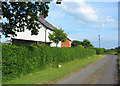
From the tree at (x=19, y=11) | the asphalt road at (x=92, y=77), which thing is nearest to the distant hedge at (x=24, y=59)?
the tree at (x=19, y=11)

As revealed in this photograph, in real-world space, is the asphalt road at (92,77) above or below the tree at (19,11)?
below

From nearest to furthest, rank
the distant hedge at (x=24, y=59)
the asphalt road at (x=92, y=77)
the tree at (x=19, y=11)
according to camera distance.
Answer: the tree at (x=19, y=11), the distant hedge at (x=24, y=59), the asphalt road at (x=92, y=77)

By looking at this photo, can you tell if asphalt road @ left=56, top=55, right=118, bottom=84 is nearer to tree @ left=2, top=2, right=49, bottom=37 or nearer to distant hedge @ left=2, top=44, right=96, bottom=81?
distant hedge @ left=2, top=44, right=96, bottom=81

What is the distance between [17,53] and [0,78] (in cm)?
216

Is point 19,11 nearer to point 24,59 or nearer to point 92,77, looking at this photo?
point 24,59

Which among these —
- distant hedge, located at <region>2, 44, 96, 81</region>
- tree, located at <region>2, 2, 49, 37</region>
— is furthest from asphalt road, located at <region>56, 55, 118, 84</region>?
tree, located at <region>2, 2, 49, 37</region>

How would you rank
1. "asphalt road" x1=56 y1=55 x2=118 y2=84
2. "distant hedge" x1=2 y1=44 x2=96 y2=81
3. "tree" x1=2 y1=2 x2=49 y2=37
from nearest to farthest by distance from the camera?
"tree" x1=2 y1=2 x2=49 y2=37, "distant hedge" x1=2 y1=44 x2=96 y2=81, "asphalt road" x1=56 y1=55 x2=118 y2=84

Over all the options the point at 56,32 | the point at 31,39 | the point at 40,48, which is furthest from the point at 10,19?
the point at 56,32

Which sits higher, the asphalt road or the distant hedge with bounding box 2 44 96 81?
the distant hedge with bounding box 2 44 96 81

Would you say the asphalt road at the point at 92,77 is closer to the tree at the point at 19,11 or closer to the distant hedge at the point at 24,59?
the distant hedge at the point at 24,59

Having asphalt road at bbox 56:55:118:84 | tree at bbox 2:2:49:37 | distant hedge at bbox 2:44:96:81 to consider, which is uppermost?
tree at bbox 2:2:49:37

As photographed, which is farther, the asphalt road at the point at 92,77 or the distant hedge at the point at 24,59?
the asphalt road at the point at 92,77

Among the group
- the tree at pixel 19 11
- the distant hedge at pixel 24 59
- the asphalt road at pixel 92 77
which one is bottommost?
the asphalt road at pixel 92 77

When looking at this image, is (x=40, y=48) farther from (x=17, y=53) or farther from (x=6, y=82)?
(x=6, y=82)
